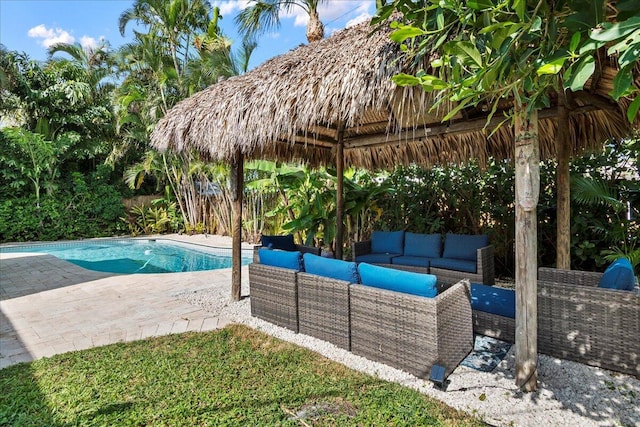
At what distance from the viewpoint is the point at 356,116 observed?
3.60 m

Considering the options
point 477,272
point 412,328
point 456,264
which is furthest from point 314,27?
point 412,328

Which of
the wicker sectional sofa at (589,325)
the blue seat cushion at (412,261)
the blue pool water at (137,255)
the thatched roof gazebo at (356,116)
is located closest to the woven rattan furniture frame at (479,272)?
the blue seat cushion at (412,261)

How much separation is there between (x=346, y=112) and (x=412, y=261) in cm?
316

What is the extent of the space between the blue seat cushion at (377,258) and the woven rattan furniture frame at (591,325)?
2.89 metres

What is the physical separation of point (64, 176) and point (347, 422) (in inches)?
660

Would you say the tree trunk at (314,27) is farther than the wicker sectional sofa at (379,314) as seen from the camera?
Yes

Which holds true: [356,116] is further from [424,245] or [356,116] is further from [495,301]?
[424,245]

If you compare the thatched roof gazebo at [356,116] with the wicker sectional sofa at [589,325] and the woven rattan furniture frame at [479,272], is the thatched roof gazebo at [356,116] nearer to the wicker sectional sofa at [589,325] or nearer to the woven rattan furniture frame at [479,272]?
the wicker sectional sofa at [589,325]

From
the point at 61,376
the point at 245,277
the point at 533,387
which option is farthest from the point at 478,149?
the point at 61,376

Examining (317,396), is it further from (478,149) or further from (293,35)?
(293,35)

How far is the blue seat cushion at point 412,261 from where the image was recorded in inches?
222

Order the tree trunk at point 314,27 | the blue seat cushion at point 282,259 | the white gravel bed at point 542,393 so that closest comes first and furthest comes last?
the white gravel bed at point 542,393, the blue seat cushion at point 282,259, the tree trunk at point 314,27

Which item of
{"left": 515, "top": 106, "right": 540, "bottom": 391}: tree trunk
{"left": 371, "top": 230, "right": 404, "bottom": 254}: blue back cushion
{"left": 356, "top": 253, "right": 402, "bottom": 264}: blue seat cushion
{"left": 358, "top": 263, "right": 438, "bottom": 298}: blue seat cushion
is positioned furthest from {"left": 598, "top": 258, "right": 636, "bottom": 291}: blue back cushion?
{"left": 371, "top": 230, "right": 404, "bottom": 254}: blue back cushion

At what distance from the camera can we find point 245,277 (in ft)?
23.5
